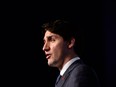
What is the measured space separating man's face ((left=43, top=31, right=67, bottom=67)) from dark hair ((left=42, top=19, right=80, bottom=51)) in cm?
2

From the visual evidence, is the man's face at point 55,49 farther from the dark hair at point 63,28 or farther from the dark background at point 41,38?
the dark background at point 41,38

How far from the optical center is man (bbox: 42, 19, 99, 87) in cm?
138

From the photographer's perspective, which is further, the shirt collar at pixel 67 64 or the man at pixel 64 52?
the shirt collar at pixel 67 64

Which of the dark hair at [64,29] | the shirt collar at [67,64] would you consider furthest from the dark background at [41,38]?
the shirt collar at [67,64]

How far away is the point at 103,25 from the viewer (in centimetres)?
266

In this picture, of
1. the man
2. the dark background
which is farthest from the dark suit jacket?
the dark background

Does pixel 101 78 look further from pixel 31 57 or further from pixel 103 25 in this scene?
pixel 31 57

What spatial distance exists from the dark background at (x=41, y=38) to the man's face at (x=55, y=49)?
88 centimetres

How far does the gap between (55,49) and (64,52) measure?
5cm

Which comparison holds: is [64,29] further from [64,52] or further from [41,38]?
[41,38]

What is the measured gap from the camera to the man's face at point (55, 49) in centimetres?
→ 153

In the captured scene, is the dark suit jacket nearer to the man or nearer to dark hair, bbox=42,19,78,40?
the man

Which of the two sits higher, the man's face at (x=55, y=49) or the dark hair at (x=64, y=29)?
the dark hair at (x=64, y=29)

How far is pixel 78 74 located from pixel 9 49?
4.25 ft
